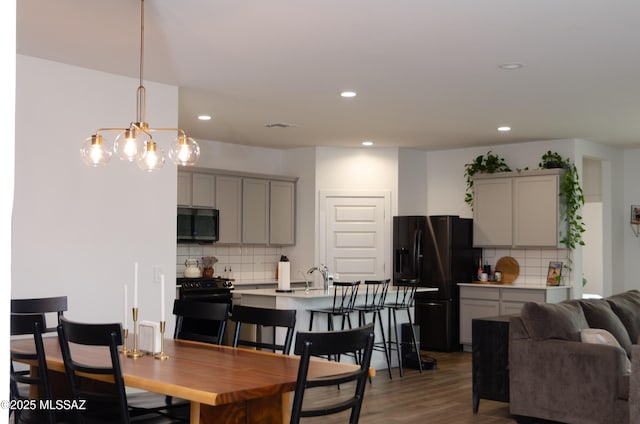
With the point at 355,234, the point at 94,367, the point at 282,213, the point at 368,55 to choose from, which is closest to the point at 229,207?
the point at 282,213

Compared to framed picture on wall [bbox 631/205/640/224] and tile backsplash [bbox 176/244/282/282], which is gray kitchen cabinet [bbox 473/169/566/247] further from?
tile backsplash [bbox 176/244/282/282]

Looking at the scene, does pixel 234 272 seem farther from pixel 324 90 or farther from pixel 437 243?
pixel 324 90

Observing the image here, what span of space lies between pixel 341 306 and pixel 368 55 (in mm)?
2853

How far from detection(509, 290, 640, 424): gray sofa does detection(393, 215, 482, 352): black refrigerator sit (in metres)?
3.62

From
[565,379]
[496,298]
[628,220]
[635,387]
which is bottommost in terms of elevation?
[565,379]

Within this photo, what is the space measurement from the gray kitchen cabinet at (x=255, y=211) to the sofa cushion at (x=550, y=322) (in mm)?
4656

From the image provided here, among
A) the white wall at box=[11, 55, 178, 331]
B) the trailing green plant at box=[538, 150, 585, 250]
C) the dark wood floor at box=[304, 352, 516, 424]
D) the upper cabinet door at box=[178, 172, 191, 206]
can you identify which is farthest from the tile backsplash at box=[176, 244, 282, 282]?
the trailing green plant at box=[538, 150, 585, 250]

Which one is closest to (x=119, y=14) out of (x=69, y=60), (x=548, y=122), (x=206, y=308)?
(x=69, y=60)

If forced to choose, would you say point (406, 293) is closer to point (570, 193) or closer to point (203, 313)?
point (570, 193)

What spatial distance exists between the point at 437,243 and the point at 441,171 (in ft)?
4.31

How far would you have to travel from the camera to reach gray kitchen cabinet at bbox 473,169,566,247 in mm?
8773

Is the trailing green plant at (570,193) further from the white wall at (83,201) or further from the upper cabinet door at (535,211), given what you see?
the white wall at (83,201)

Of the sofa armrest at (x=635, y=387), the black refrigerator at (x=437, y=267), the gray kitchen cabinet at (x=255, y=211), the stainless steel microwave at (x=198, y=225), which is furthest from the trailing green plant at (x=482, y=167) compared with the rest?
the sofa armrest at (x=635, y=387)

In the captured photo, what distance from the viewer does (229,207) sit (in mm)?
9070
